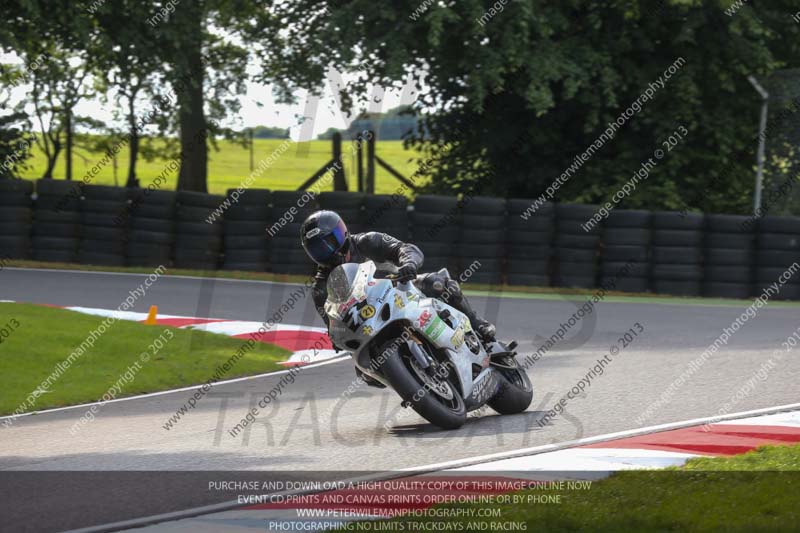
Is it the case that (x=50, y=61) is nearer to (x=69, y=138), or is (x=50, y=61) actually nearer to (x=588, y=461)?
(x=69, y=138)

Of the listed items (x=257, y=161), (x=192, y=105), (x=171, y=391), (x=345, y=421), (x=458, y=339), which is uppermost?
(x=192, y=105)

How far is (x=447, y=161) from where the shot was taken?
2378cm

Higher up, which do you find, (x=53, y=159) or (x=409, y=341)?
(x=409, y=341)

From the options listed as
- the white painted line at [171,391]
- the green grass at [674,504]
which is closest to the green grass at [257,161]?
the white painted line at [171,391]

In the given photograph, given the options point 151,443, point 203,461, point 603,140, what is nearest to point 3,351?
point 151,443

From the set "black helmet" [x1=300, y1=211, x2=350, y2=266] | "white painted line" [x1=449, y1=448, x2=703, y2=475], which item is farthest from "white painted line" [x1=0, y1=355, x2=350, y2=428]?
"white painted line" [x1=449, y1=448, x2=703, y2=475]

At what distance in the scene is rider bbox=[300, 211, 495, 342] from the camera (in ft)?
24.9

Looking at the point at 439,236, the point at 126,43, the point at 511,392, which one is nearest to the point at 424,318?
the point at 511,392

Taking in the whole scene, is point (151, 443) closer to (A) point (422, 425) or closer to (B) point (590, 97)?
(A) point (422, 425)

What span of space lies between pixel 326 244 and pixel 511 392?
1.93m

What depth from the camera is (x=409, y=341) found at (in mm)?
7656

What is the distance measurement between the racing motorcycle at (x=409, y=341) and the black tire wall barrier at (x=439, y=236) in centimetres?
990

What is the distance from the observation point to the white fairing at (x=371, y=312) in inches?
295

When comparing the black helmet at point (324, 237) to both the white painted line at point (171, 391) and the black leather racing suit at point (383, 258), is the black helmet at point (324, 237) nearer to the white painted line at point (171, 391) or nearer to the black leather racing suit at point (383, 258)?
the black leather racing suit at point (383, 258)
